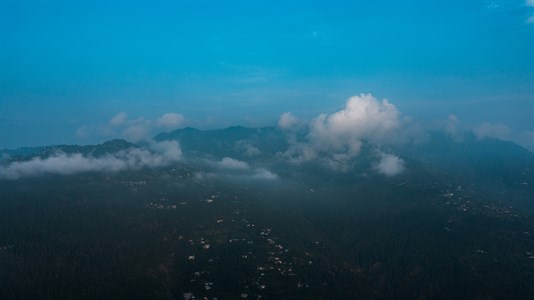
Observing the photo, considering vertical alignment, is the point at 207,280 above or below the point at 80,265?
below

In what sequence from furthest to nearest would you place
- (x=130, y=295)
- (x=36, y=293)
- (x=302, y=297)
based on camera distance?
(x=302, y=297) < (x=130, y=295) < (x=36, y=293)

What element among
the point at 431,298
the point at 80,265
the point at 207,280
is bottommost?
the point at 431,298

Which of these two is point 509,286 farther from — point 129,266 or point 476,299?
point 129,266

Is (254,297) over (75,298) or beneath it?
beneath

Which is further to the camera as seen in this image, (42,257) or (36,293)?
(42,257)

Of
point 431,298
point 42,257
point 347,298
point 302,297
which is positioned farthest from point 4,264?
point 431,298

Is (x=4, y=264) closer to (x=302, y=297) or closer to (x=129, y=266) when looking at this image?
(x=129, y=266)

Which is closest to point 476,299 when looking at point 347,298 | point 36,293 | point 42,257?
point 347,298

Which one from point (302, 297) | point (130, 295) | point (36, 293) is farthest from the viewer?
point (302, 297)

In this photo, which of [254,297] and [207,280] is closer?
[254,297]
